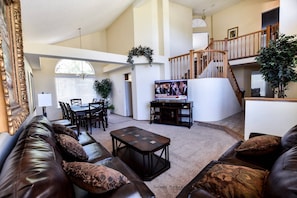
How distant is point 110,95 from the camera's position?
798cm

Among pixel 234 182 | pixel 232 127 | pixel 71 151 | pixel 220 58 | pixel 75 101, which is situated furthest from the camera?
pixel 75 101

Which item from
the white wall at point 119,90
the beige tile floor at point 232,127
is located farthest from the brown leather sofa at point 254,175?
the white wall at point 119,90

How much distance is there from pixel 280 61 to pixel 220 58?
10.1 feet

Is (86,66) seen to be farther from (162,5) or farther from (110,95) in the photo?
(162,5)

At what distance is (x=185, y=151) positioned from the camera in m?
3.03

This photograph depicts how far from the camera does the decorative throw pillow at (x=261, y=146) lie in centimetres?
166

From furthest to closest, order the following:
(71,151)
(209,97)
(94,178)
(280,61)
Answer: (209,97) → (280,61) → (71,151) → (94,178)

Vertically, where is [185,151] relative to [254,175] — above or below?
below

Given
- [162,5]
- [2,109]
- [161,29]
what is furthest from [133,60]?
[2,109]

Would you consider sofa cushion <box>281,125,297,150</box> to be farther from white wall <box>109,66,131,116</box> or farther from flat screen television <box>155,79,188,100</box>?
white wall <box>109,66,131,116</box>

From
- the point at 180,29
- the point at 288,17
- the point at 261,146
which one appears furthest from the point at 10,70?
the point at 180,29

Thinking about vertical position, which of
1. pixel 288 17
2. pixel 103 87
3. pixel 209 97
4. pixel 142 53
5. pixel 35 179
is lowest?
pixel 35 179

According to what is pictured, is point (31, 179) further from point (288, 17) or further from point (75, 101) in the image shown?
point (75, 101)

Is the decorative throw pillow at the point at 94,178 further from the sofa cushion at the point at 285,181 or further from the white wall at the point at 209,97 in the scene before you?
the white wall at the point at 209,97
